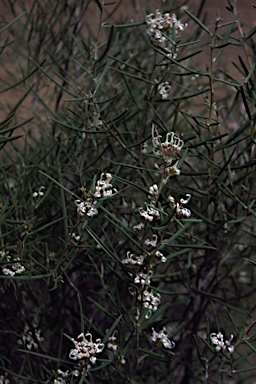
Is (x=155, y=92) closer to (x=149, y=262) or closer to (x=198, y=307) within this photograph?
(x=149, y=262)

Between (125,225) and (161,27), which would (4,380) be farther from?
(161,27)

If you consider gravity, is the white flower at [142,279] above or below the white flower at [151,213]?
below

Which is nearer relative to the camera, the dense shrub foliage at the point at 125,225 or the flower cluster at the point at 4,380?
the dense shrub foliage at the point at 125,225

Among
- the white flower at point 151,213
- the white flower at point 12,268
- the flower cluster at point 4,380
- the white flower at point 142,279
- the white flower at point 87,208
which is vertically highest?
the white flower at point 87,208

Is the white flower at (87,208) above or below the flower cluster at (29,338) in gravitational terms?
above

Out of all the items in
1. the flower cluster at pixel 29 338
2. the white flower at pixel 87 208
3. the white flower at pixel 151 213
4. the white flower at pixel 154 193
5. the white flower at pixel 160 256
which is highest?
the white flower at pixel 87 208

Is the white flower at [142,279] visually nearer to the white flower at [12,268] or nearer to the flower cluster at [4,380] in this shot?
the white flower at [12,268]

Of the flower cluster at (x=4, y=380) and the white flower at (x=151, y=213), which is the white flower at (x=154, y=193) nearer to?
the white flower at (x=151, y=213)

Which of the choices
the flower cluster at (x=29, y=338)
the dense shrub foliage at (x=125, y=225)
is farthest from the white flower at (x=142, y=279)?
the flower cluster at (x=29, y=338)

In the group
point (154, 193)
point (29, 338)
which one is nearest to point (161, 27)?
point (154, 193)

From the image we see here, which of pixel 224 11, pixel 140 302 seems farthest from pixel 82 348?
pixel 224 11

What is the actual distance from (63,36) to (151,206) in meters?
0.49

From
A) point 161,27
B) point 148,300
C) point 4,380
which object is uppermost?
point 161,27

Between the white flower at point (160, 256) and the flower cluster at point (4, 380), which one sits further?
the flower cluster at point (4, 380)
